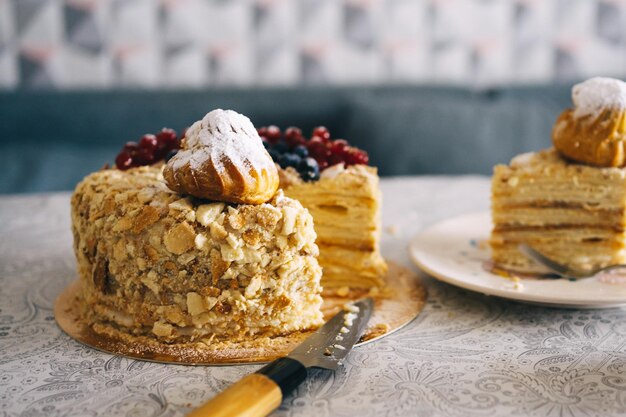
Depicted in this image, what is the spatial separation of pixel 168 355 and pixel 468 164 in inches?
129

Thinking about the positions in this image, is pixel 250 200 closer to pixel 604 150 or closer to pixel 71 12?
pixel 604 150

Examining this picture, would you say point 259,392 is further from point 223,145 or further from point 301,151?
point 301,151

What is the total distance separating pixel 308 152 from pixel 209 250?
2.23ft

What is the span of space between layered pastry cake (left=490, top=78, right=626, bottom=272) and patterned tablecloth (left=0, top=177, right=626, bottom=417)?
332 millimetres

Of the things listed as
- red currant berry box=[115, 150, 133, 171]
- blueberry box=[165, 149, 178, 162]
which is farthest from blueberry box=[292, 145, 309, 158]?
red currant berry box=[115, 150, 133, 171]

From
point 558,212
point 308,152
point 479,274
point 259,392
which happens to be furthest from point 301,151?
point 259,392

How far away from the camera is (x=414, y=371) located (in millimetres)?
1535

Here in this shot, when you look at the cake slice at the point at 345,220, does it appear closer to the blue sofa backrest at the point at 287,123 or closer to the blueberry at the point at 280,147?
the blueberry at the point at 280,147

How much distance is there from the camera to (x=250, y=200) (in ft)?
5.47

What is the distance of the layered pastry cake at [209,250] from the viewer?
5.31ft

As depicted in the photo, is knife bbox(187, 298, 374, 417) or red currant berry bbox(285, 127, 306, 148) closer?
knife bbox(187, 298, 374, 417)

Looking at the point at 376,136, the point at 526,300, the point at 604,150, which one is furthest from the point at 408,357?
the point at 376,136

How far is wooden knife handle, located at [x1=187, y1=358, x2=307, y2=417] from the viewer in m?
1.25

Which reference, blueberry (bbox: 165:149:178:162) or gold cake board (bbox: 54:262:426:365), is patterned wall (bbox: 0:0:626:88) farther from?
gold cake board (bbox: 54:262:426:365)
